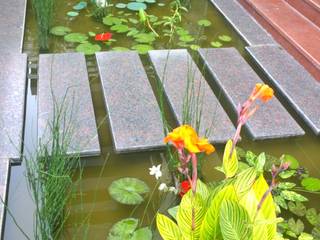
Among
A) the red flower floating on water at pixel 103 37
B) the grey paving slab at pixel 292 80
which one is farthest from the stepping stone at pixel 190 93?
the grey paving slab at pixel 292 80

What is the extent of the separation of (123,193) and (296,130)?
1.01m

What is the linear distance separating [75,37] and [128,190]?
1.44 meters

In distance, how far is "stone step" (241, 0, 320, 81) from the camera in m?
2.78

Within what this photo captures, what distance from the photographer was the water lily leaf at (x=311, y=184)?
192 centimetres

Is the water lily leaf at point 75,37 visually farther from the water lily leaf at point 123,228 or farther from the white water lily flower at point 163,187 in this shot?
the water lily leaf at point 123,228

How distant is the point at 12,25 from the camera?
2994 millimetres

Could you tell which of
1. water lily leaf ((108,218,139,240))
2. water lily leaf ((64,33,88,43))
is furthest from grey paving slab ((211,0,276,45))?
water lily leaf ((108,218,139,240))

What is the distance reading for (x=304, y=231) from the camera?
69.8 inches

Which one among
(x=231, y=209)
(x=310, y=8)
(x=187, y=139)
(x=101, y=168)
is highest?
(x=187, y=139)

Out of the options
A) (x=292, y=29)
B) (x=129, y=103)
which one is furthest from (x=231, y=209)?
(x=292, y=29)

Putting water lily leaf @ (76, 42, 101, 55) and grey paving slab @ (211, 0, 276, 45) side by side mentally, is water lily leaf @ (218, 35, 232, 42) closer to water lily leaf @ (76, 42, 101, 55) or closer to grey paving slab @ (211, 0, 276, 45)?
grey paving slab @ (211, 0, 276, 45)

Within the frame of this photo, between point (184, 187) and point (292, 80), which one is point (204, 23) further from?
point (184, 187)

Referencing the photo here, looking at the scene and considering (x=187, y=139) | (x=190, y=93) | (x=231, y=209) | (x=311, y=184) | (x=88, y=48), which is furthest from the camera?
(x=88, y=48)

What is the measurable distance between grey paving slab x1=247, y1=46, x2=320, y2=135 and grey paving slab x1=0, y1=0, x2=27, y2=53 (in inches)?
61.3
